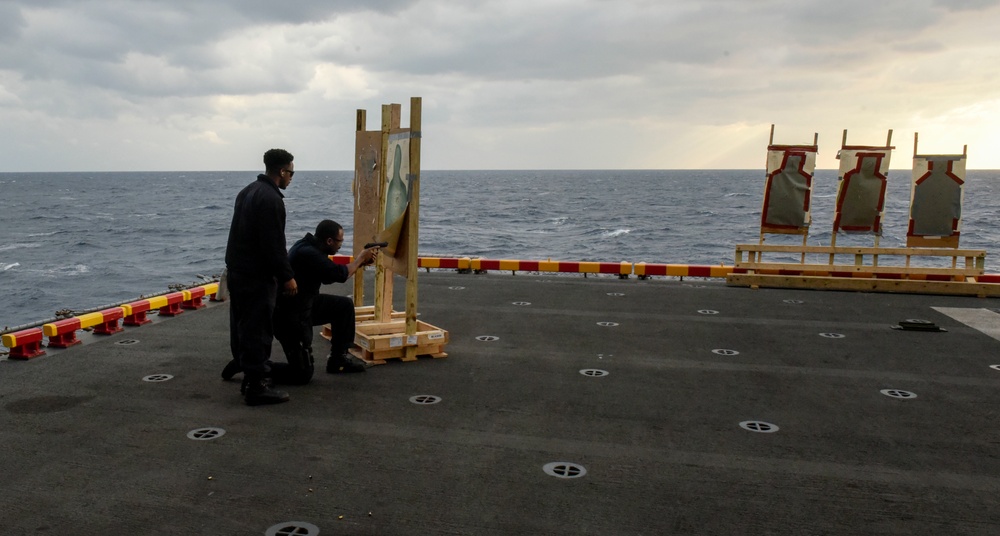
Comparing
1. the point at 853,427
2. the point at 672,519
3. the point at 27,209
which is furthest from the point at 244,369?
the point at 27,209

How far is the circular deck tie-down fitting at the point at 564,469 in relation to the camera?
5715mm

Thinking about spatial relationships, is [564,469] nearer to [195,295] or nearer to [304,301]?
[304,301]

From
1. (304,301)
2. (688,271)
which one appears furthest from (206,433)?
(688,271)

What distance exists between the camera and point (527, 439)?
21.2ft

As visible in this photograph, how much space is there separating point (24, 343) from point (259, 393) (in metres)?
3.60

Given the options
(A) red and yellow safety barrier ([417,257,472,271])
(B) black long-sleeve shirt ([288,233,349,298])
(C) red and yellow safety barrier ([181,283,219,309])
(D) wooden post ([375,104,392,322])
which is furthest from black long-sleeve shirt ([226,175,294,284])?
(A) red and yellow safety barrier ([417,257,472,271])

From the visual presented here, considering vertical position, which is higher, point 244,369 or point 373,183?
point 373,183

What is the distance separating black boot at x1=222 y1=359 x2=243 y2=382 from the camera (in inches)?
313

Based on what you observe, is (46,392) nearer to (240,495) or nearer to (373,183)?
(240,495)

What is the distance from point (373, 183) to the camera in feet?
32.2

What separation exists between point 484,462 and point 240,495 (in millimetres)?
1860

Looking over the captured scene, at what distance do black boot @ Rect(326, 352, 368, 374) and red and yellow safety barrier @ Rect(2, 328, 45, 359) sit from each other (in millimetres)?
3580

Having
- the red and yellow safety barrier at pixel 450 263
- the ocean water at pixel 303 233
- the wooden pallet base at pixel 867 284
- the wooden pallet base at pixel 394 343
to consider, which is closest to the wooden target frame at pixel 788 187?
the wooden pallet base at pixel 867 284

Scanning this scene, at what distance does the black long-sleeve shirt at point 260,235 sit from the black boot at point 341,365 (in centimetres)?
168
